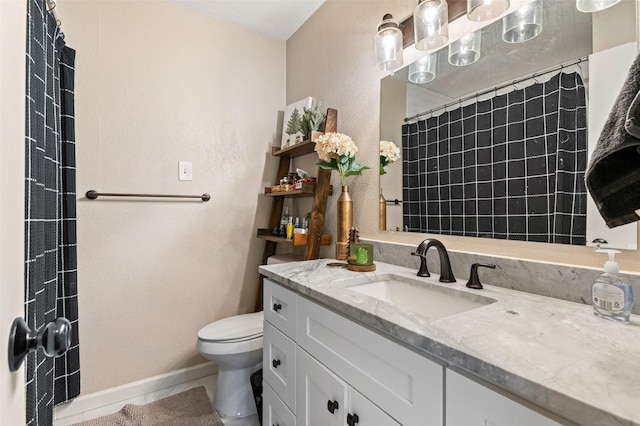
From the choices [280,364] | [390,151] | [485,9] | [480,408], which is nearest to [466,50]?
[485,9]

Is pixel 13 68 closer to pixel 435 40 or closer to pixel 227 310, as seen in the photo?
pixel 435 40

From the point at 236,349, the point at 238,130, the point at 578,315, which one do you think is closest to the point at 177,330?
the point at 236,349

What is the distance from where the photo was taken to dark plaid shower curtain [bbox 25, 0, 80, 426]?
2.85 ft

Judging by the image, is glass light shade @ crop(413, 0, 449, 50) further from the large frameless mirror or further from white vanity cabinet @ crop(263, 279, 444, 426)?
white vanity cabinet @ crop(263, 279, 444, 426)

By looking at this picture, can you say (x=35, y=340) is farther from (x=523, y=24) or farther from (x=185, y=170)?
(x=185, y=170)

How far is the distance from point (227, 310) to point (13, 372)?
5.73ft

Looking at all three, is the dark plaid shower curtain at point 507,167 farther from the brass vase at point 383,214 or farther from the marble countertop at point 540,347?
the marble countertop at point 540,347

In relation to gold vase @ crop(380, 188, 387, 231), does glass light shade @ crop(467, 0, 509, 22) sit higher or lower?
higher

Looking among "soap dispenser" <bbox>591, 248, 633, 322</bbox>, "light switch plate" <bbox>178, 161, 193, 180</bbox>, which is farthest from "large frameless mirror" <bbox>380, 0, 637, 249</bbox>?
"light switch plate" <bbox>178, 161, 193, 180</bbox>

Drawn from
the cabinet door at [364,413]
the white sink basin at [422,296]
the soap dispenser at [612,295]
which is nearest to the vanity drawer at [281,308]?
the white sink basin at [422,296]

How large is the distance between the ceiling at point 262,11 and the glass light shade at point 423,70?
94 cm

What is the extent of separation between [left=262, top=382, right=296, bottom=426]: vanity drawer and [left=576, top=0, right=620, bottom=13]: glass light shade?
1.59m

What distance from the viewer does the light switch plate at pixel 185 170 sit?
1.91 metres

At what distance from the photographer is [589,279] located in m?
0.81
